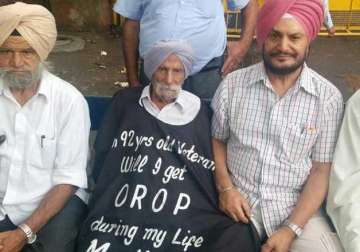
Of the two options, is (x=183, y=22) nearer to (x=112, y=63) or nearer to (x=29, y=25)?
(x=29, y=25)

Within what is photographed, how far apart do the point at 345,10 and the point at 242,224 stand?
615 centimetres

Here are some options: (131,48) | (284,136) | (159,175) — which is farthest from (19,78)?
(284,136)

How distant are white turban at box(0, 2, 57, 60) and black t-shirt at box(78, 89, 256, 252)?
570mm

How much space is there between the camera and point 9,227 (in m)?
2.91

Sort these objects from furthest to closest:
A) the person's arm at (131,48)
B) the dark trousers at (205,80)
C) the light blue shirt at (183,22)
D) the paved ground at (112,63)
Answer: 1. the paved ground at (112,63)
2. the person's arm at (131,48)
3. the dark trousers at (205,80)
4. the light blue shirt at (183,22)

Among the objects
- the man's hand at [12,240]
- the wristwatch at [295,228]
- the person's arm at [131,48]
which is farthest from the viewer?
the person's arm at [131,48]

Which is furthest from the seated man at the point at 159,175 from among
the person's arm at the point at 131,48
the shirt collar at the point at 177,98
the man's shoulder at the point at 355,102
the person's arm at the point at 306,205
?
the man's shoulder at the point at 355,102

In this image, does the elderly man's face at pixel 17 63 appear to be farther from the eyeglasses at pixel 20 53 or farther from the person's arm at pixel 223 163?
the person's arm at pixel 223 163

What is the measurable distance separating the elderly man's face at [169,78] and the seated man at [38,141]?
0.44 metres

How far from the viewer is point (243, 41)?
3.77 metres

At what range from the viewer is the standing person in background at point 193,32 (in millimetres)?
3361

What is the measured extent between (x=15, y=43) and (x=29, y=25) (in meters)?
0.12

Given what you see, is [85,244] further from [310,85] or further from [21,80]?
[310,85]

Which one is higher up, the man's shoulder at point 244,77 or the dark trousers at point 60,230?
the man's shoulder at point 244,77
